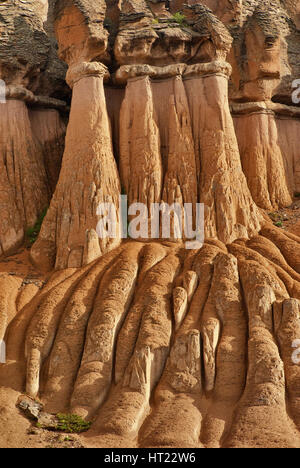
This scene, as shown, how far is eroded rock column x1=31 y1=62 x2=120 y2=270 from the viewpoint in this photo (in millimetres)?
21375

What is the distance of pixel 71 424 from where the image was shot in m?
16.0

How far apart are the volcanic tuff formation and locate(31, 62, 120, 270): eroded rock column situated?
53 mm

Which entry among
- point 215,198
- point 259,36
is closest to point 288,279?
A: point 215,198

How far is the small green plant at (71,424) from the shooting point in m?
15.8

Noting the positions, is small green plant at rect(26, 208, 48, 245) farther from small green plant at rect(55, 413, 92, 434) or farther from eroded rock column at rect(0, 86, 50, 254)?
small green plant at rect(55, 413, 92, 434)

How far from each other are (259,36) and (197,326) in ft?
47.7

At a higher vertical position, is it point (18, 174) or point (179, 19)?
point (179, 19)

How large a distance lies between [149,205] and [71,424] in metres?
8.47

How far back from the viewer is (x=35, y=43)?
25906 millimetres

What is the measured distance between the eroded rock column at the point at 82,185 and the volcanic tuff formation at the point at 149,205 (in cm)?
5

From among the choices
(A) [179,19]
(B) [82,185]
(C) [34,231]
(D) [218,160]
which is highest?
(A) [179,19]

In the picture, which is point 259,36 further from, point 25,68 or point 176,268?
point 176,268

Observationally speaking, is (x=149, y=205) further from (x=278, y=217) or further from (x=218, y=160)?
(x=278, y=217)

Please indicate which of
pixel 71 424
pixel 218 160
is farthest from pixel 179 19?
pixel 71 424
